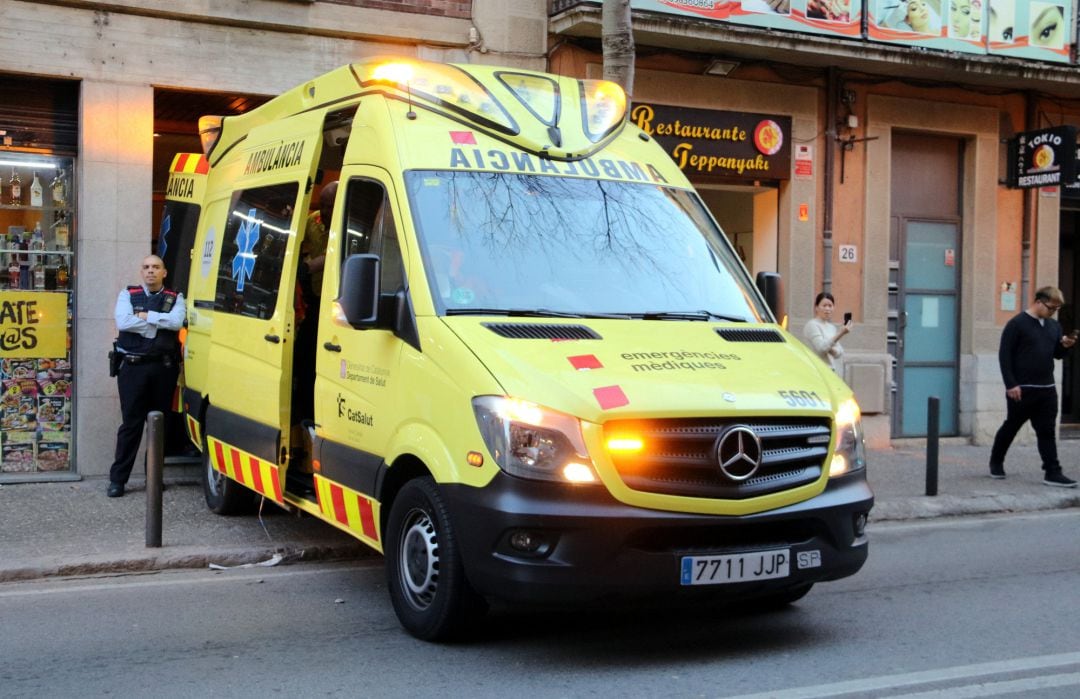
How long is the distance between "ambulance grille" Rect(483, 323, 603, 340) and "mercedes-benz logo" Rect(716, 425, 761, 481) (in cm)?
79

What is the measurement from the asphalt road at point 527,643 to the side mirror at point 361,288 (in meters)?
1.60

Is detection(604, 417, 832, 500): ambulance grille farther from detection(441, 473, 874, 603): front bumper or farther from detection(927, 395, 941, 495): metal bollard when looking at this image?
detection(927, 395, 941, 495): metal bollard

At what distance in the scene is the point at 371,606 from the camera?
6.47m

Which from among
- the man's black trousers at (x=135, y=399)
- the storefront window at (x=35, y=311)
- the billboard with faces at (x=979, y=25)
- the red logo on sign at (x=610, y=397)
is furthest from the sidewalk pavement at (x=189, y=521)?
the billboard with faces at (x=979, y=25)

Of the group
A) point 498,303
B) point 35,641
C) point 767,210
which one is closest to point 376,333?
point 498,303

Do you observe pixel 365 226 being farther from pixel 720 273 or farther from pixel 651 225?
pixel 720 273

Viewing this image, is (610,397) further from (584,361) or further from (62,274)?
(62,274)

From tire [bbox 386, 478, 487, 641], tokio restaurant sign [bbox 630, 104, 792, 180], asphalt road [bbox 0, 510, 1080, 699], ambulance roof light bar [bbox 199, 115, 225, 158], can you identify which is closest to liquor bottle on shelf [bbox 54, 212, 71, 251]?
ambulance roof light bar [bbox 199, 115, 225, 158]

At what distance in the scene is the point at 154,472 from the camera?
24.7 feet

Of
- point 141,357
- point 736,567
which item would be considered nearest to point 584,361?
point 736,567

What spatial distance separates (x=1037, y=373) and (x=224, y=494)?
7760 millimetres

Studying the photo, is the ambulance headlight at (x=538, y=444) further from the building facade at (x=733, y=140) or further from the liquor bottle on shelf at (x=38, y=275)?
the liquor bottle on shelf at (x=38, y=275)

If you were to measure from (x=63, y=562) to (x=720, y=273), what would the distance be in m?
4.38

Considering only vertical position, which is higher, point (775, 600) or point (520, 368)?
point (520, 368)
